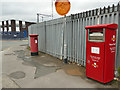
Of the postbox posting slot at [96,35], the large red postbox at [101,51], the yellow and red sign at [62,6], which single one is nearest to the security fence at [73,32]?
the yellow and red sign at [62,6]

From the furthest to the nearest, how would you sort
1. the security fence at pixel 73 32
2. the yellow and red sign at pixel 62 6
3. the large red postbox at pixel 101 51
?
the yellow and red sign at pixel 62 6
the security fence at pixel 73 32
the large red postbox at pixel 101 51

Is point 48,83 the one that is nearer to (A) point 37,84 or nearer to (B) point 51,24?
(A) point 37,84

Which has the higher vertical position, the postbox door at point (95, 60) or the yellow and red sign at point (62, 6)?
the yellow and red sign at point (62, 6)

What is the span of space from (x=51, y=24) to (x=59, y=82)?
194 inches

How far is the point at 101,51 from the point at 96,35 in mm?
588

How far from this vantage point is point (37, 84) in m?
3.27

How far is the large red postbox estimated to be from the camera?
3.05 meters

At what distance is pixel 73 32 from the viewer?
17.6 ft

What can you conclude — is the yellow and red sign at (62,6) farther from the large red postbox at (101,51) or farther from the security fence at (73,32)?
the large red postbox at (101,51)

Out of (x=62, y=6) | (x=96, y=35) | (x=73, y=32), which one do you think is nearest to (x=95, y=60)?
(x=96, y=35)

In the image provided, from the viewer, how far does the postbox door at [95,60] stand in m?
3.12

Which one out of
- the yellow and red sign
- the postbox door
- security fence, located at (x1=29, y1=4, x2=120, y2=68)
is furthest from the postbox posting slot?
the yellow and red sign

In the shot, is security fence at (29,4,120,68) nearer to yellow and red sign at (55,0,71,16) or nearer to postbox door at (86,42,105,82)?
yellow and red sign at (55,0,71,16)

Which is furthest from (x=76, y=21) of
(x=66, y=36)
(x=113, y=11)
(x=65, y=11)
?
(x=113, y=11)
